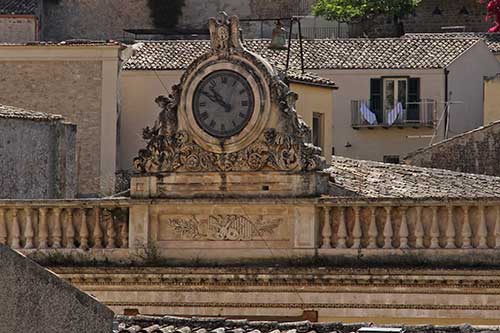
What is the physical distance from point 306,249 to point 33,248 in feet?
12.3

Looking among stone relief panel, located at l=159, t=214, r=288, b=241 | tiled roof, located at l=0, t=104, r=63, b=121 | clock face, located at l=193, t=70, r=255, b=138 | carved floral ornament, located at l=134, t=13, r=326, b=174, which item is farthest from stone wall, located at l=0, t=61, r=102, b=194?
clock face, located at l=193, t=70, r=255, b=138

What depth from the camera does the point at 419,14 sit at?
10044cm

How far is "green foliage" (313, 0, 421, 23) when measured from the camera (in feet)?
301

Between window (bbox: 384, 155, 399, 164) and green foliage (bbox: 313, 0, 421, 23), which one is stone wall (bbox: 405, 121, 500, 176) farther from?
green foliage (bbox: 313, 0, 421, 23)

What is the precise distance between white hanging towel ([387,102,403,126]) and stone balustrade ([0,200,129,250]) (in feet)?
131

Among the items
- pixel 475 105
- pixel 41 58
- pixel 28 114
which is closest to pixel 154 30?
pixel 475 105

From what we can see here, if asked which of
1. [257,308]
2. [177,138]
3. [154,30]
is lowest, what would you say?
[257,308]

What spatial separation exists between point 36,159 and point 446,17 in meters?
58.1

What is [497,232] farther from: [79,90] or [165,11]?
[165,11]

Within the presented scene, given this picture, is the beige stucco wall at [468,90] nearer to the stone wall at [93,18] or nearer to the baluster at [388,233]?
the stone wall at [93,18]

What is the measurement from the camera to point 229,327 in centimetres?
2584

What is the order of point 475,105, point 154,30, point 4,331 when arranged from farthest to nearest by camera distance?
point 154,30, point 475,105, point 4,331

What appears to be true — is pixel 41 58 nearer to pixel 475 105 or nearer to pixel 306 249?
pixel 475 105

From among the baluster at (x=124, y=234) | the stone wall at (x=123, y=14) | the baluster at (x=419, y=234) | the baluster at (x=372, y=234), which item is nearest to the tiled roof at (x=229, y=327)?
the baluster at (x=419, y=234)
